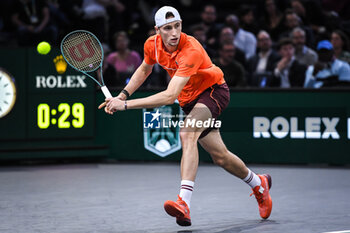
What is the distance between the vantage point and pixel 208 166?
1042 cm

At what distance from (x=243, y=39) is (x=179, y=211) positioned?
301 inches

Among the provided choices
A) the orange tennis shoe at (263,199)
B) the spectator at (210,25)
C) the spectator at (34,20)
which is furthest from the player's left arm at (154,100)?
the spectator at (34,20)

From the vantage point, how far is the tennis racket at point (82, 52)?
252 inches

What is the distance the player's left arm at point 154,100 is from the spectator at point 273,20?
7.75 meters

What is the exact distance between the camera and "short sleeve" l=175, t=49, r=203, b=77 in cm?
599

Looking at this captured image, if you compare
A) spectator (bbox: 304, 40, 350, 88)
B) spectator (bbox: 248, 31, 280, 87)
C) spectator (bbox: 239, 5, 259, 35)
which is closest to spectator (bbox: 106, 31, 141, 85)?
spectator (bbox: 248, 31, 280, 87)

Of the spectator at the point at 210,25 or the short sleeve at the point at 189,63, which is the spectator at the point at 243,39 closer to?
the spectator at the point at 210,25

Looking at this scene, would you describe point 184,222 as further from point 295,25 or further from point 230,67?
point 295,25

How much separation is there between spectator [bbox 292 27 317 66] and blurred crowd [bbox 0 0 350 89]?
2 cm

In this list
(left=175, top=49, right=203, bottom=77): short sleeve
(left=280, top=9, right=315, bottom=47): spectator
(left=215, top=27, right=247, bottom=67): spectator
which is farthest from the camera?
(left=280, top=9, right=315, bottom=47): spectator

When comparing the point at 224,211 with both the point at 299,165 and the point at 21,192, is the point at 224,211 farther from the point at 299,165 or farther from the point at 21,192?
the point at 299,165

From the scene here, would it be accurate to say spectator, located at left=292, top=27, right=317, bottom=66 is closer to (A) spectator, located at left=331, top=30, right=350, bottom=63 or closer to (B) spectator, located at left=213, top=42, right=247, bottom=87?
(A) spectator, located at left=331, top=30, right=350, bottom=63

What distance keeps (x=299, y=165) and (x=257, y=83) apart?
5.46 ft

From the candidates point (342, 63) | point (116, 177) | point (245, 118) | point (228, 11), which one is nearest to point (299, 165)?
point (245, 118)
